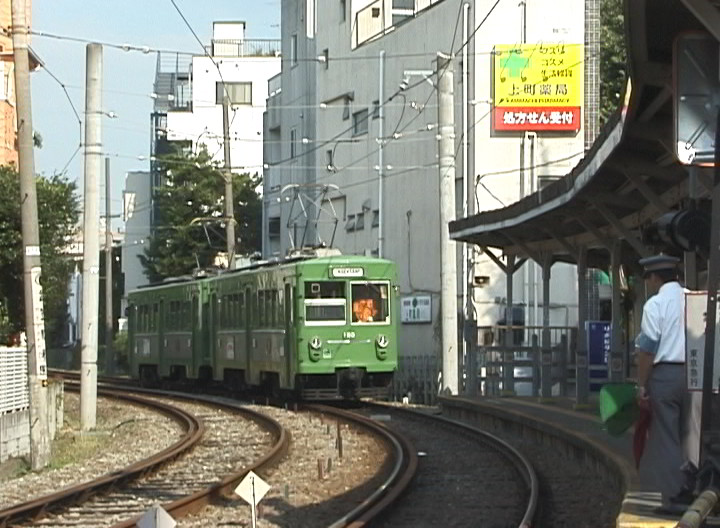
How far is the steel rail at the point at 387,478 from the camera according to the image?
1203cm

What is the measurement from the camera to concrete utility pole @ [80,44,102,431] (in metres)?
22.7

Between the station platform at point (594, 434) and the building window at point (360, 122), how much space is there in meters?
17.3

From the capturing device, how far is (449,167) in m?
26.6

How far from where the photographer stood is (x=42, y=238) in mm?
29094

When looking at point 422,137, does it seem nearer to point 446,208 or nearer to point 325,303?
point 446,208

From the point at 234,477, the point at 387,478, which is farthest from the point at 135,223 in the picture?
the point at 234,477

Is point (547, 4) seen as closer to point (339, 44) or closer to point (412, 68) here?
point (412, 68)

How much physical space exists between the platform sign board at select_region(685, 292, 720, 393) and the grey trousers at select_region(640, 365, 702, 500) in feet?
0.99

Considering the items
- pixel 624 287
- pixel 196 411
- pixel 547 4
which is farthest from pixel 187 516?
pixel 547 4

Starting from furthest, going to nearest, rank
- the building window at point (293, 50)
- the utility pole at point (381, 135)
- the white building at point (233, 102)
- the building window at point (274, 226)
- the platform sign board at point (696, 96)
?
the white building at point (233, 102) → the building window at point (274, 226) → the building window at point (293, 50) → the utility pole at point (381, 135) → the platform sign board at point (696, 96)

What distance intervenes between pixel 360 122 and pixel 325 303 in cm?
1706

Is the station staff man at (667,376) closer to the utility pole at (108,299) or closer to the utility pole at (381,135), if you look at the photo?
the utility pole at (381,135)

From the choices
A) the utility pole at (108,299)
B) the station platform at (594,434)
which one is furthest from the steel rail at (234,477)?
the utility pole at (108,299)

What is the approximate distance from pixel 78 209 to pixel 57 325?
138ft
